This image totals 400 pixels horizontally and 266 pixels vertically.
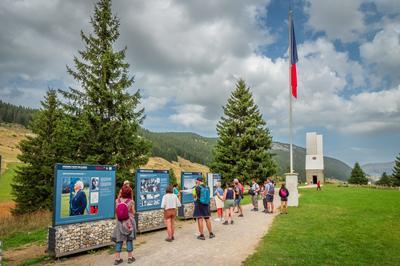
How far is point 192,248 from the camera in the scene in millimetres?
9742

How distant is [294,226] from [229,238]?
13.2ft

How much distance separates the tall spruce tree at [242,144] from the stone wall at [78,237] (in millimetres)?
22233

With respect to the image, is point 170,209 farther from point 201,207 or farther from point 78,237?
point 78,237

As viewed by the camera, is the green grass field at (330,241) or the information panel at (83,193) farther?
the information panel at (83,193)

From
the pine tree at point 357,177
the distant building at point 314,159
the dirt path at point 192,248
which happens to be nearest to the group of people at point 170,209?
the dirt path at point 192,248

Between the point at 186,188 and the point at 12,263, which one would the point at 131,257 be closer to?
the point at 12,263

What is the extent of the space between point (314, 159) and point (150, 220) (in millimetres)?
60813

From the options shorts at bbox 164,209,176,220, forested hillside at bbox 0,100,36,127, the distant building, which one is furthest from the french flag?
forested hillside at bbox 0,100,36,127

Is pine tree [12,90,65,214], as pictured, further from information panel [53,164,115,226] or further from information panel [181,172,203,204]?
information panel [53,164,115,226]

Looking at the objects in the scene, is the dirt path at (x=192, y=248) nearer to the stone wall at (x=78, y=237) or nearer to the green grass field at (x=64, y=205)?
the stone wall at (x=78, y=237)

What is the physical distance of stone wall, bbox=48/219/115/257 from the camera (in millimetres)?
9016

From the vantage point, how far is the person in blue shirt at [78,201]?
968 centimetres

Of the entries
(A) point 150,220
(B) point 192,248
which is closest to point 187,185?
(A) point 150,220

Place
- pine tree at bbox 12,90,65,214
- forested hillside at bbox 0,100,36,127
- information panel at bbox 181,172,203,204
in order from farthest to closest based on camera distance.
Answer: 1. forested hillside at bbox 0,100,36,127
2. pine tree at bbox 12,90,65,214
3. information panel at bbox 181,172,203,204
